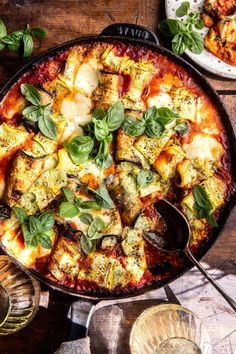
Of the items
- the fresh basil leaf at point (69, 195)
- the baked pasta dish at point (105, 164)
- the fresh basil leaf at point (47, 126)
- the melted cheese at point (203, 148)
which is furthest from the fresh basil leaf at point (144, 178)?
the fresh basil leaf at point (47, 126)

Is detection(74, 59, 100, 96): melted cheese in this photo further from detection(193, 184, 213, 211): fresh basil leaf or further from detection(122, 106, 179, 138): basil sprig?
detection(193, 184, 213, 211): fresh basil leaf

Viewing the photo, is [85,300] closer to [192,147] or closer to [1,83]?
[192,147]

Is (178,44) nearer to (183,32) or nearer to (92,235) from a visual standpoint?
(183,32)

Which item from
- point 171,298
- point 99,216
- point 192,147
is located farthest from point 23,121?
point 171,298

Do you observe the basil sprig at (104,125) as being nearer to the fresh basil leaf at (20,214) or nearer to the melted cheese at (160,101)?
the melted cheese at (160,101)

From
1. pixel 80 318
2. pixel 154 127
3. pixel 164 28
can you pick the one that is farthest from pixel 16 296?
pixel 164 28

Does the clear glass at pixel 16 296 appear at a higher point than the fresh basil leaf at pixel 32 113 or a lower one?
lower

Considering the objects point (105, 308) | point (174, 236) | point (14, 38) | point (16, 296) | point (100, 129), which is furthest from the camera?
point (105, 308)

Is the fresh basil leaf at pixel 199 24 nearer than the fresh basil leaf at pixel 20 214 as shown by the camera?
No
